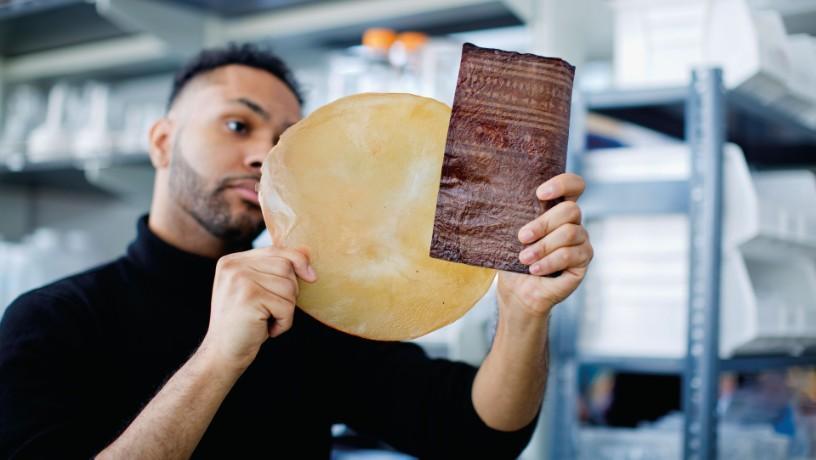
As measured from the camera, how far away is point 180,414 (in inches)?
39.8

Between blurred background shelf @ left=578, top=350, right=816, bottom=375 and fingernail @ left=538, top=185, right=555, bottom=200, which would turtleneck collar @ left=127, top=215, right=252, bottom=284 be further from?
blurred background shelf @ left=578, top=350, right=816, bottom=375

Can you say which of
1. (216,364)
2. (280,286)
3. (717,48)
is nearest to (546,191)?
(280,286)

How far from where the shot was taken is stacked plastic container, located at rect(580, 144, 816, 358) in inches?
68.4

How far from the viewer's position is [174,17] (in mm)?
2570

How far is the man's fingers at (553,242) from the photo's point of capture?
2.93 feet

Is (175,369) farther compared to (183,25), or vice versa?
(183,25)

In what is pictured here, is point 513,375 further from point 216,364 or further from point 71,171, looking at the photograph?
point 71,171

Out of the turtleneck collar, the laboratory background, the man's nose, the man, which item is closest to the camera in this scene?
the man

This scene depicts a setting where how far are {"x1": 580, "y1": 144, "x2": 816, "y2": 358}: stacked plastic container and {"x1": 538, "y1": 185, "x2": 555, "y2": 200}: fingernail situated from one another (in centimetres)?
98

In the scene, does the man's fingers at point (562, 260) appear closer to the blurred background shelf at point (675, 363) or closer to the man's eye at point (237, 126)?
the man's eye at point (237, 126)

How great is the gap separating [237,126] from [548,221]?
705mm

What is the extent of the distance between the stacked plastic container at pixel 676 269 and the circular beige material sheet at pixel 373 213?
968 mm

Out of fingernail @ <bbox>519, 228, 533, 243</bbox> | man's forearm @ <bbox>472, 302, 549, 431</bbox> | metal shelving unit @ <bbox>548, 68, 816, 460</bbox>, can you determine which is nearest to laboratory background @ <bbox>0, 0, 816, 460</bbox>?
metal shelving unit @ <bbox>548, 68, 816, 460</bbox>

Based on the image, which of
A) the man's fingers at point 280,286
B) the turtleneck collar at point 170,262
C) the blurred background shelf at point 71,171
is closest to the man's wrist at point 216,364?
the man's fingers at point 280,286
